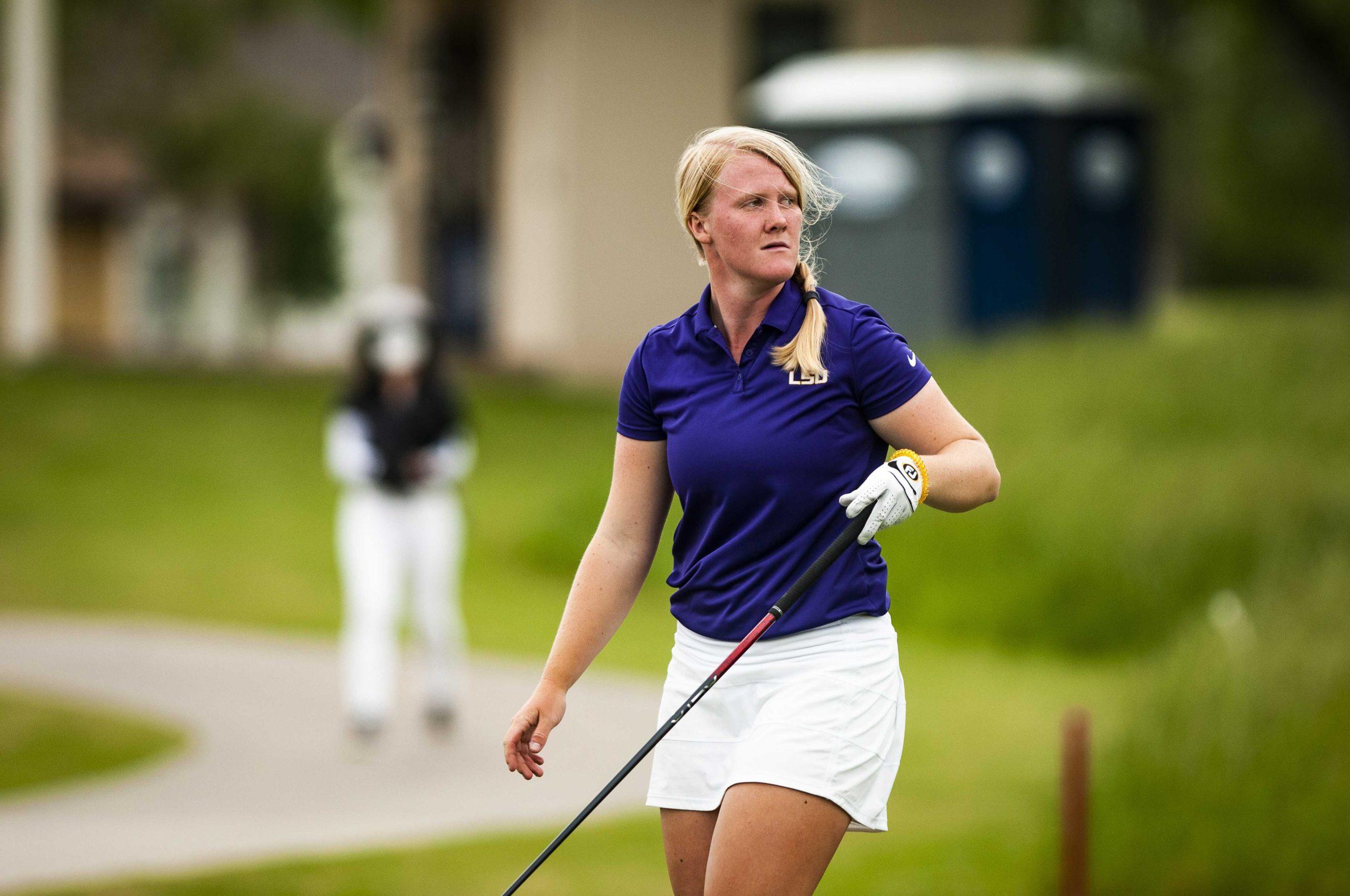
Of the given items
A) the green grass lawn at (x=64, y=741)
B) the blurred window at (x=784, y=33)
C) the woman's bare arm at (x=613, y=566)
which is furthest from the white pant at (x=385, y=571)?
the blurred window at (x=784, y=33)

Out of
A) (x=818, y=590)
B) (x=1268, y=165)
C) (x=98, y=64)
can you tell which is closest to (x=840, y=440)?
(x=818, y=590)

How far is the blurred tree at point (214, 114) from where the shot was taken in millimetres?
34625

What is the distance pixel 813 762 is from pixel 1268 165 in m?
43.7

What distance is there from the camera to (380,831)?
324 inches

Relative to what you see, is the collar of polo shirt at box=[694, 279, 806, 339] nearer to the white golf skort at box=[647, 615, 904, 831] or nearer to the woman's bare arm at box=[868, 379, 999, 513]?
the woman's bare arm at box=[868, 379, 999, 513]

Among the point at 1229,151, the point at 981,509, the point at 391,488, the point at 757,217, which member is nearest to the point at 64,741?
the point at 391,488

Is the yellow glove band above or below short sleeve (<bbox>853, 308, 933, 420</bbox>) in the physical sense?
below

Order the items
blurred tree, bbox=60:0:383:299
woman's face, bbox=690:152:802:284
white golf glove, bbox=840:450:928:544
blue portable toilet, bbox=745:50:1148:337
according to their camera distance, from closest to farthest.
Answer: white golf glove, bbox=840:450:928:544 → woman's face, bbox=690:152:802:284 → blue portable toilet, bbox=745:50:1148:337 → blurred tree, bbox=60:0:383:299

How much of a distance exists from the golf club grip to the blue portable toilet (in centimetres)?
1709

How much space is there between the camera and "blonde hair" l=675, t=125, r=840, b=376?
3492mm

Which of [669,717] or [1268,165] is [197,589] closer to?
[669,717]

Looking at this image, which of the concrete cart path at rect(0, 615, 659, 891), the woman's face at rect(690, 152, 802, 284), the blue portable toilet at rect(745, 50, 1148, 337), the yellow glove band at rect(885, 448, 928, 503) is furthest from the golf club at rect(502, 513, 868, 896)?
the blue portable toilet at rect(745, 50, 1148, 337)

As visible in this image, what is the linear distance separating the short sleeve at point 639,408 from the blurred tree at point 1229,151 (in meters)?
34.7

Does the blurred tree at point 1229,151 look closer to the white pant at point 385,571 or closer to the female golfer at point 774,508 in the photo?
the white pant at point 385,571
